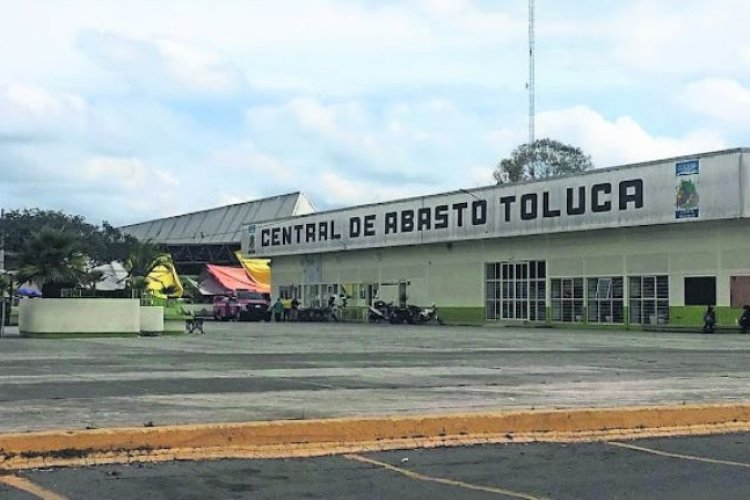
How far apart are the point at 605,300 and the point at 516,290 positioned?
6479mm

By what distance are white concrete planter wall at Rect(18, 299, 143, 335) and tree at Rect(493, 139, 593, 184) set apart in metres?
60.0

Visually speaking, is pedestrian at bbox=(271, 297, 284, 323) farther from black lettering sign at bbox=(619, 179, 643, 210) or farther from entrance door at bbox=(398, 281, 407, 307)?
black lettering sign at bbox=(619, 179, 643, 210)

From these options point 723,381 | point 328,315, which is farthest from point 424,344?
point 328,315

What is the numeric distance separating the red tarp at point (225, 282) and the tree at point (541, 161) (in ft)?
76.0

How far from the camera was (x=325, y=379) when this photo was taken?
55.8 feet

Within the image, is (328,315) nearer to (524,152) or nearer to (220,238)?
(524,152)

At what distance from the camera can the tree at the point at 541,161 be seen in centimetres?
9019

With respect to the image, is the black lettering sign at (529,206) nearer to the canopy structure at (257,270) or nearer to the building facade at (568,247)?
the building facade at (568,247)

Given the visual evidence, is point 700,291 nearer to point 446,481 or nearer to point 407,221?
point 407,221

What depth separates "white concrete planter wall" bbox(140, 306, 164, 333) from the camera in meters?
35.3

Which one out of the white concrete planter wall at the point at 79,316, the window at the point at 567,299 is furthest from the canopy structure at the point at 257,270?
the white concrete planter wall at the point at 79,316

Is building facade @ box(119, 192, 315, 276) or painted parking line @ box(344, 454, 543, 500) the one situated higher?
building facade @ box(119, 192, 315, 276)

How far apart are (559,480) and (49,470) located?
14.1ft

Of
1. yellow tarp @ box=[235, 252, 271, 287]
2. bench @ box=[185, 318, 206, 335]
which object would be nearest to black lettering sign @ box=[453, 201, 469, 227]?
bench @ box=[185, 318, 206, 335]
